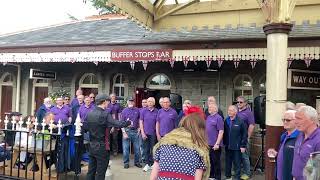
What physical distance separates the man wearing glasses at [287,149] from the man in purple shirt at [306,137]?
1.34 ft

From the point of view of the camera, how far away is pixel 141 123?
8781 millimetres

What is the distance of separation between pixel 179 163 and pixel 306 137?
1602mm

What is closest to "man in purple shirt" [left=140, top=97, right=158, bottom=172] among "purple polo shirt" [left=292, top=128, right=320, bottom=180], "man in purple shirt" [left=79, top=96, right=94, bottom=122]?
"man in purple shirt" [left=79, top=96, right=94, bottom=122]

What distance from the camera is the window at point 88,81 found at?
13094 mm

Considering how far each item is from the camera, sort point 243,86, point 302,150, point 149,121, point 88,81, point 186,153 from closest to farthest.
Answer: point 186,153 → point 302,150 → point 149,121 → point 243,86 → point 88,81

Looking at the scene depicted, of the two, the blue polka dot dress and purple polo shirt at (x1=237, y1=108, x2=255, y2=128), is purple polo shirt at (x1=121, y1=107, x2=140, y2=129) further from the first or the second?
the blue polka dot dress

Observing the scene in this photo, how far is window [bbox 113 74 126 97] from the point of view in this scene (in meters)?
12.6

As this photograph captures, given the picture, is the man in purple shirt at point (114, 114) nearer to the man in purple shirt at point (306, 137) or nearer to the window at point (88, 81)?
the window at point (88, 81)

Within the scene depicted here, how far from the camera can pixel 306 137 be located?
4.09 meters

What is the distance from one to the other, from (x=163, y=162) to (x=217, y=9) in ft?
14.5

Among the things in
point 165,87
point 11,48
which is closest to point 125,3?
point 165,87

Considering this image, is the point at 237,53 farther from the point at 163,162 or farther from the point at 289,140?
the point at 163,162

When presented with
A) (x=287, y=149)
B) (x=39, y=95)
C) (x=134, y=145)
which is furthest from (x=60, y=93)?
(x=287, y=149)

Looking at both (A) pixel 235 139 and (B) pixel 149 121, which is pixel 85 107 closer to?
(B) pixel 149 121
